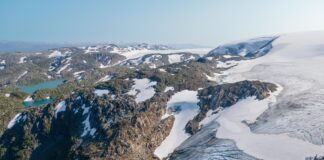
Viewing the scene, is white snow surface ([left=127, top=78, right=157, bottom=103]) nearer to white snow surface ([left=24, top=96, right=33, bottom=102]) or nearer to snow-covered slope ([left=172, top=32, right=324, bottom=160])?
snow-covered slope ([left=172, top=32, right=324, bottom=160])

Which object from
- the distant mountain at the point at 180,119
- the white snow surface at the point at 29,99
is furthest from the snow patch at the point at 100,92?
the white snow surface at the point at 29,99

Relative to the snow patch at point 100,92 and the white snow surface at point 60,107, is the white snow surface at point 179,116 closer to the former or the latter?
the snow patch at point 100,92

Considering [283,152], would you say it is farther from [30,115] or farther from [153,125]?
[30,115]

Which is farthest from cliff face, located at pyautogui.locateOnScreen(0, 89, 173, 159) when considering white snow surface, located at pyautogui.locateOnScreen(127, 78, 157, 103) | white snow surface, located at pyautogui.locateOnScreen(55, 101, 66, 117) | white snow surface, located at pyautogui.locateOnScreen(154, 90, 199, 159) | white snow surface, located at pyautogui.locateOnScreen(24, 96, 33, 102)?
white snow surface, located at pyautogui.locateOnScreen(24, 96, 33, 102)

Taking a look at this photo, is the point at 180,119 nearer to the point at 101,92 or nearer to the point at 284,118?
the point at 284,118

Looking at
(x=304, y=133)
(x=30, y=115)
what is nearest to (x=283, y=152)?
(x=304, y=133)

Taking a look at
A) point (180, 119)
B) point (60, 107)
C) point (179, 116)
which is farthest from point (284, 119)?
point (60, 107)
